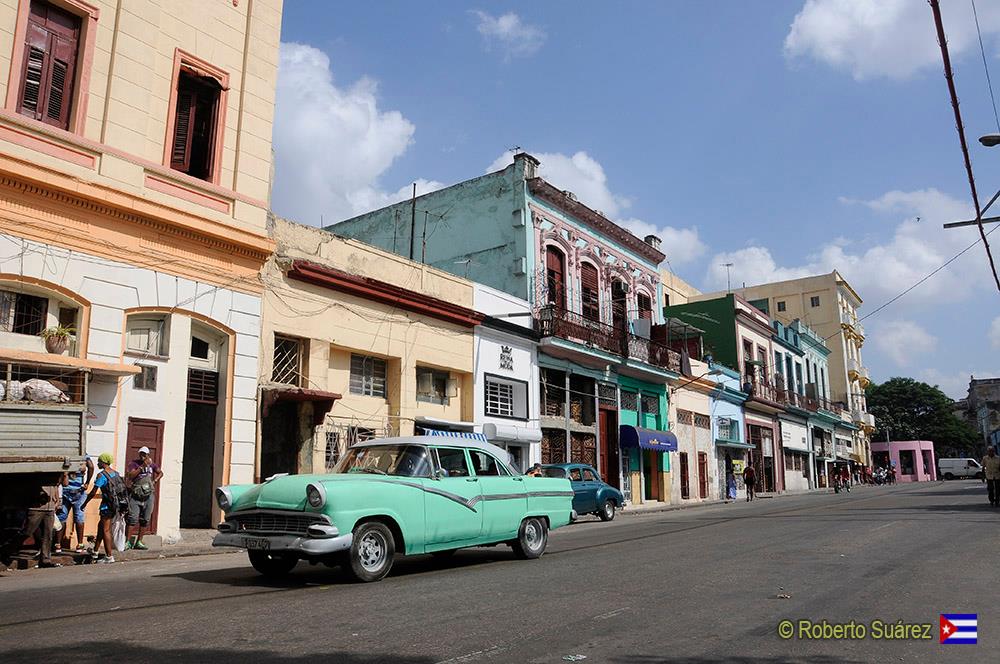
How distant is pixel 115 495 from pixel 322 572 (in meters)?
4.46

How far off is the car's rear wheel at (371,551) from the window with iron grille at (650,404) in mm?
24001

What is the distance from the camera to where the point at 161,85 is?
14945 mm

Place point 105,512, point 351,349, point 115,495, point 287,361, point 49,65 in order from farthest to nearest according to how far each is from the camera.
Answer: point 351,349, point 287,361, point 49,65, point 115,495, point 105,512

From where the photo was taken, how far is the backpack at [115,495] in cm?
1142

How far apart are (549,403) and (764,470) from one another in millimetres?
23327

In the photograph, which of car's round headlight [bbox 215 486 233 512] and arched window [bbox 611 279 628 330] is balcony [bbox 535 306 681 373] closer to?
arched window [bbox 611 279 628 330]

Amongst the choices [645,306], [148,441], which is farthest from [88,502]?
[645,306]

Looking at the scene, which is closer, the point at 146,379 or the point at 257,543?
the point at 257,543

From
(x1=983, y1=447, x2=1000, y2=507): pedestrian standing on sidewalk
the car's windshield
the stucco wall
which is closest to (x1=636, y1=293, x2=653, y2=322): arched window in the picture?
the stucco wall

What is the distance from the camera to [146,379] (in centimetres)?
Result: 1398

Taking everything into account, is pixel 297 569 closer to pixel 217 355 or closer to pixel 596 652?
pixel 596 652

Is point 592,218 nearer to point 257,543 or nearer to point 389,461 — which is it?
point 389,461

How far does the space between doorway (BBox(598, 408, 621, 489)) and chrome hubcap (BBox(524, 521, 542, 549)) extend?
17327 mm

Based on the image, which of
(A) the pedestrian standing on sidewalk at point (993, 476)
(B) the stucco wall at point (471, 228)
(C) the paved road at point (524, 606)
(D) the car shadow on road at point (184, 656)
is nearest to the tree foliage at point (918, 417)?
(A) the pedestrian standing on sidewalk at point (993, 476)
